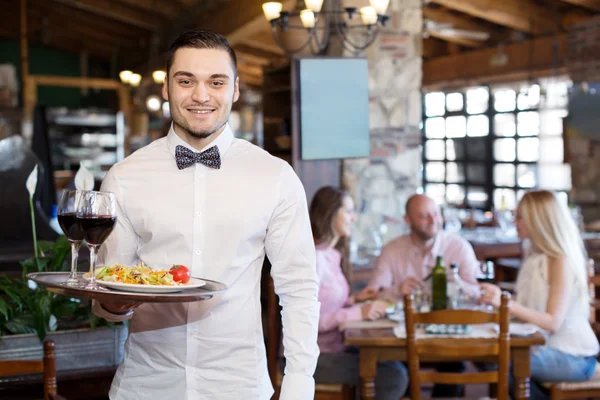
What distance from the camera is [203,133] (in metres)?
1.97

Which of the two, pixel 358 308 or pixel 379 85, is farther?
pixel 379 85

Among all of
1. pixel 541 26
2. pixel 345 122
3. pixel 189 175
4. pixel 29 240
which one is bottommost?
pixel 29 240

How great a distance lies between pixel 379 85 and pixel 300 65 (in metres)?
1.33

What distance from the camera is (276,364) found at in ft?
13.5

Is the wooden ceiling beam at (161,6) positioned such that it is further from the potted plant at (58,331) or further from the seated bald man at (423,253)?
the potted plant at (58,331)

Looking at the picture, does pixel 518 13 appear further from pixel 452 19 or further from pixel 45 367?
pixel 45 367

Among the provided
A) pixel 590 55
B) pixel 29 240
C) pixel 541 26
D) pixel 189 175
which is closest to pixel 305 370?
pixel 189 175

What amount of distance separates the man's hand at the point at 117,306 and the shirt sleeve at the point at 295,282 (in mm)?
349

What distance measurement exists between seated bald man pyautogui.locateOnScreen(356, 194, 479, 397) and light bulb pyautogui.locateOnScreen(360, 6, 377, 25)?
58.9 inches

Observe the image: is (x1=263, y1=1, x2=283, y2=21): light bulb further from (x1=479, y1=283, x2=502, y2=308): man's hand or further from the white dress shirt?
the white dress shirt

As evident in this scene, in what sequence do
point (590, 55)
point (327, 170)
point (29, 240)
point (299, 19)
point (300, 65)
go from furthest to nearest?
point (590, 55), point (299, 19), point (327, 170), point (300, 65), point (29, 240)

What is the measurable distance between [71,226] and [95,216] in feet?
0.23

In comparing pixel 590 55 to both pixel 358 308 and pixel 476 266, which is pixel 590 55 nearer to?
pixel 476 266

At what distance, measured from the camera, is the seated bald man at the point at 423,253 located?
4.66m
